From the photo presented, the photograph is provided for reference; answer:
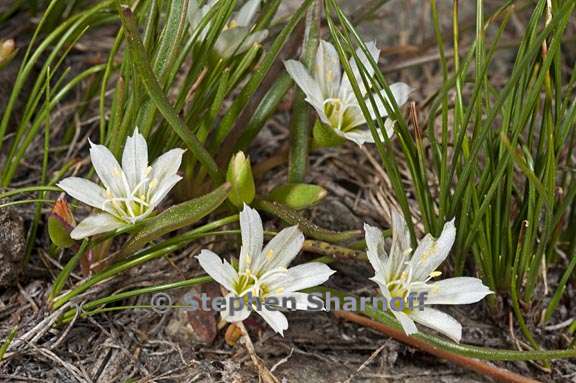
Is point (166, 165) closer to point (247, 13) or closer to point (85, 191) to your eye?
point (85, 191)

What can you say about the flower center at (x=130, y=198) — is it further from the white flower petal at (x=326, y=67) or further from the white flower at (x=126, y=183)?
the white flower petal at (x=326, y=67)

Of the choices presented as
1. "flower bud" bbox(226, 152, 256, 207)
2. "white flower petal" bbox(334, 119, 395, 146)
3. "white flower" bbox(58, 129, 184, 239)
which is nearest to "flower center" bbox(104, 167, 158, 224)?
"white flower" bbox(58, 129, 184, 239)

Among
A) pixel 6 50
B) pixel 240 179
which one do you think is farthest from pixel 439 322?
pixel 6 50

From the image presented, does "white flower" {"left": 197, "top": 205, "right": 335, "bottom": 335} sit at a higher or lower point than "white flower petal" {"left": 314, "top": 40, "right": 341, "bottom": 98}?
lower

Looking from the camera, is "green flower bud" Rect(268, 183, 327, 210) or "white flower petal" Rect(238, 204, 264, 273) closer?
"white flower petal" Rect(238, 204, 264, 273)

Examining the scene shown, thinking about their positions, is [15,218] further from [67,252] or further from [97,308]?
[97,308]

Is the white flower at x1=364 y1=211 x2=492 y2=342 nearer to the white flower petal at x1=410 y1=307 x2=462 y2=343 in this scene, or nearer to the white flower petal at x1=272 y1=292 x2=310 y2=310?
the white flower petal at x1=410 y1=307 x2=462 y2=343
